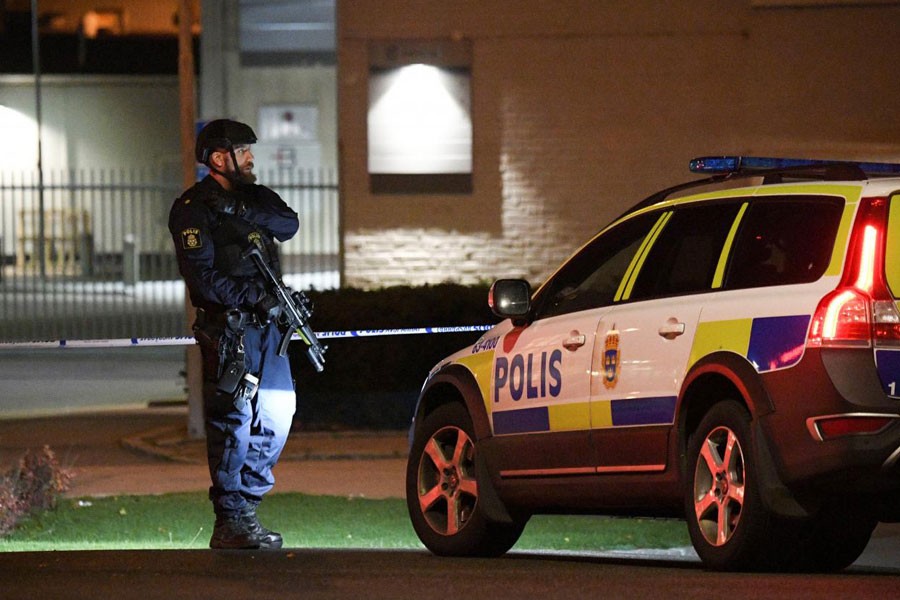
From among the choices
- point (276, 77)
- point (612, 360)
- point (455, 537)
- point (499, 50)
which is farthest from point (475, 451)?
point (276, 77)

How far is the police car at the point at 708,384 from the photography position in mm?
6703

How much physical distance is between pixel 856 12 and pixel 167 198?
39.2ft

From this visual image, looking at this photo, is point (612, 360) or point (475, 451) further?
point (475, 451)

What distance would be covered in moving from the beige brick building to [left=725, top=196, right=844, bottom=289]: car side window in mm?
11119

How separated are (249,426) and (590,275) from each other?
6.04 feet

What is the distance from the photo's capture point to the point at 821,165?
7.43 meters

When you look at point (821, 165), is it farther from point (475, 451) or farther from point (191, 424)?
point (191, 424)

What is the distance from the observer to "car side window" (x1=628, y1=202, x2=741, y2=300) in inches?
295

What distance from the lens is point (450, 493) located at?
28.1 ft

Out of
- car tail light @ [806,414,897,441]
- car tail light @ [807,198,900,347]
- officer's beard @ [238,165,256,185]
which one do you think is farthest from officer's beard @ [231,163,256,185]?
car tail light @ [806,414,897,441]

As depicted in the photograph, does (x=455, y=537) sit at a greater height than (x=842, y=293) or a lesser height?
lesser

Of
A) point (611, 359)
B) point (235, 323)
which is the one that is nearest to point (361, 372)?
point (235, 323)

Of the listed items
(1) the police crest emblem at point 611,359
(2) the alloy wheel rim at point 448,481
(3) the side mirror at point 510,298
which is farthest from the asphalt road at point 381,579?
(3) the side mirror at point 510,298

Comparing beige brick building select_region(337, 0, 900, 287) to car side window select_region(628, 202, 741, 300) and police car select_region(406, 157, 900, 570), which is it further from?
car side window select_region(628, 202, 741, 300)
